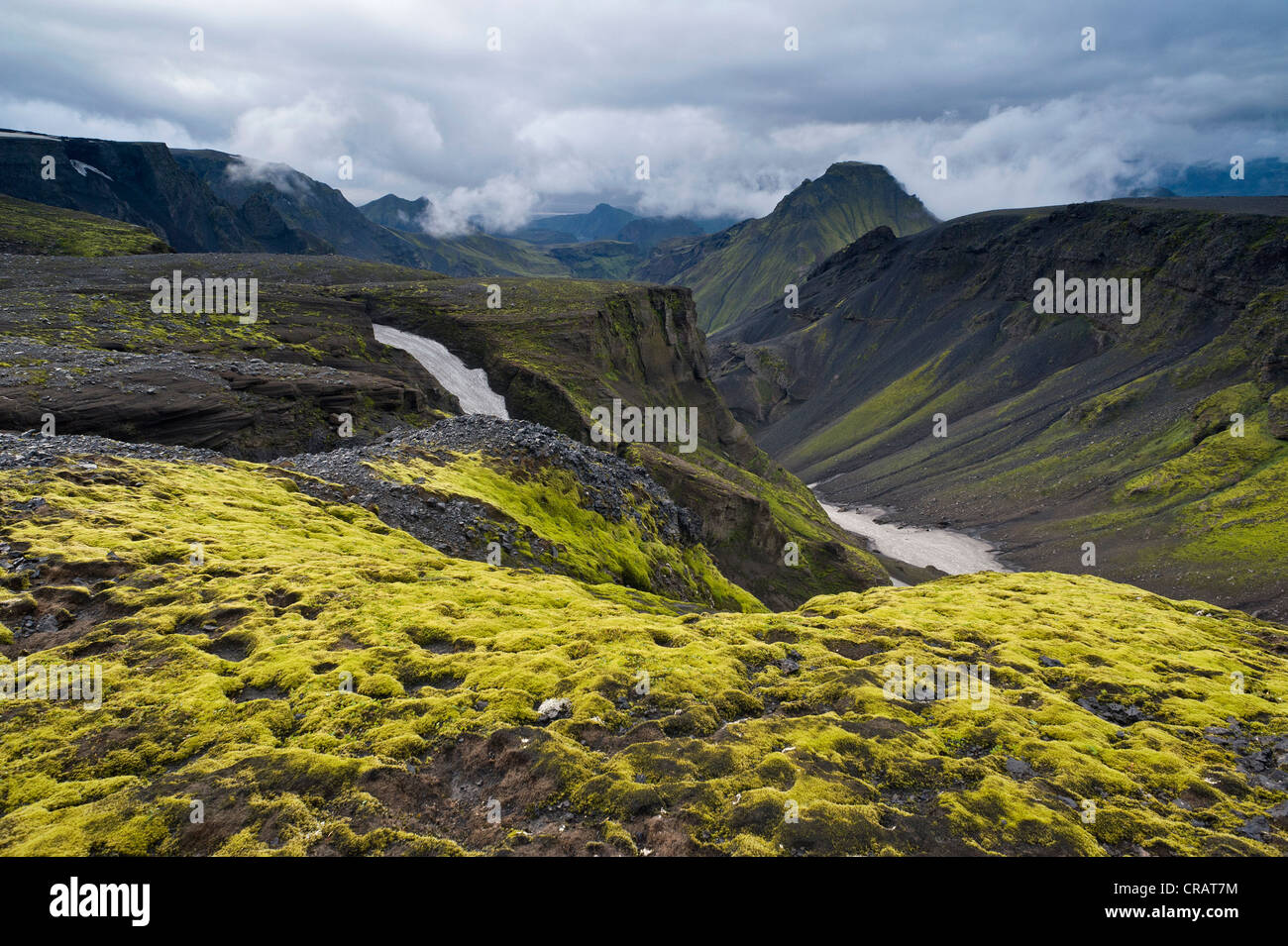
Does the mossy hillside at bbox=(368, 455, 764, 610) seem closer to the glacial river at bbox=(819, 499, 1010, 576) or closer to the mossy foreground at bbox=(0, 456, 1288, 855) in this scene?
the mossy foreground at bbox=(0, 456, 1288, 855)

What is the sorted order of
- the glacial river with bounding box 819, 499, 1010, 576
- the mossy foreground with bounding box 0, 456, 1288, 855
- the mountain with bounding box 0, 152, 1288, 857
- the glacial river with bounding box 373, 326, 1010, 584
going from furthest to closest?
the glacial river with bounding box 819, 499, 1010, 576 → the glacial river with bounding box 373, 326, 1010, 584 → the mountain with bounding box 0, 152, 1288, 857 → the mossy foreground with bounding box 0, 456, 1288, 855

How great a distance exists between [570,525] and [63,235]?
18494 cm

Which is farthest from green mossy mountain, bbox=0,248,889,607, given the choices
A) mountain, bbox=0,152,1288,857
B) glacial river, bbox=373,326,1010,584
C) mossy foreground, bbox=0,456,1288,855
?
mossy foreground, bbox=0,456,1288,855

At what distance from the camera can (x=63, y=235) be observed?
497ft

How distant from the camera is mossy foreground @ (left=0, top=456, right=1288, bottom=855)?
1380 centimetres

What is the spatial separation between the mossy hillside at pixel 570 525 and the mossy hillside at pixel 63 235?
159903mm

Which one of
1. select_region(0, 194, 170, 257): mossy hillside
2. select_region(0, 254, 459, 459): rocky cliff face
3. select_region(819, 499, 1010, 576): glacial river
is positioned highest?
select_region(0, 194, 170, 257): mossy hillside

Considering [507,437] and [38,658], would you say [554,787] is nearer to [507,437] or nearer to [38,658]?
[38,658]

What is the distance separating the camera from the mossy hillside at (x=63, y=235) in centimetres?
14075

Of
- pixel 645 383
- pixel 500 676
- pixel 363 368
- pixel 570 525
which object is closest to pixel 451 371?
pixel 363 368

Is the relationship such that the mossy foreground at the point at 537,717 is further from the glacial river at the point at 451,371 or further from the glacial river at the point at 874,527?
the glacial river at the point at 874,527

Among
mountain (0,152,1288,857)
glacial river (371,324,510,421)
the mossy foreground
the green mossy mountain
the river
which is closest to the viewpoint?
the mossy foreground

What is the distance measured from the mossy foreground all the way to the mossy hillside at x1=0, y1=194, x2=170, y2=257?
16334 centimetres
